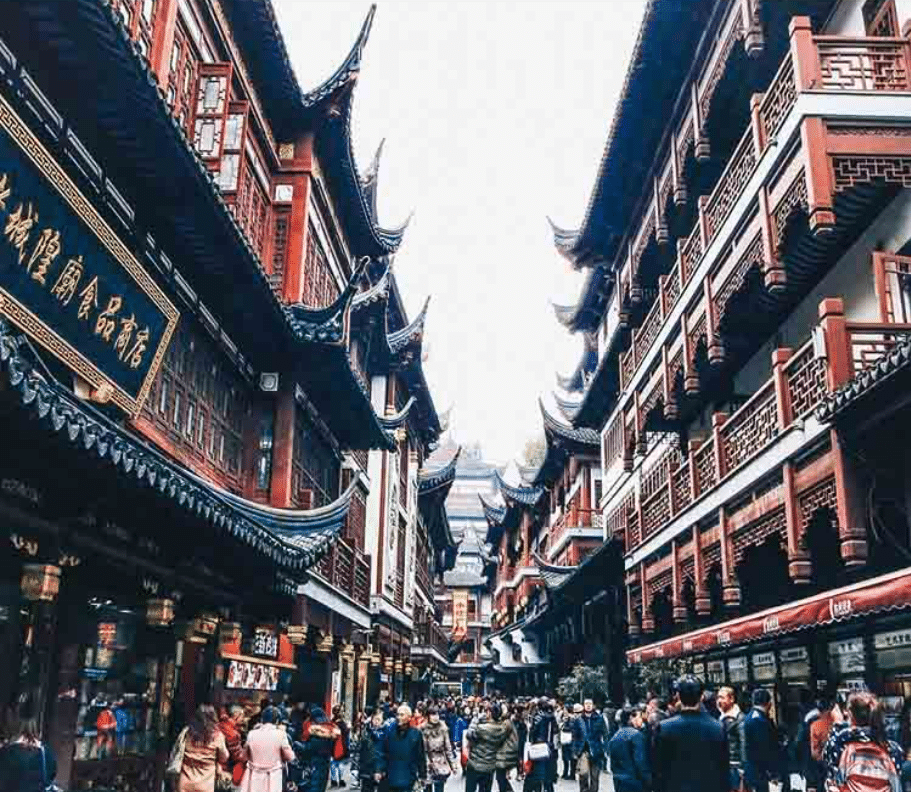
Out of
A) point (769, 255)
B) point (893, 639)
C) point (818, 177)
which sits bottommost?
point (893, 639)

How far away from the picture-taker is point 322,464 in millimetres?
19484

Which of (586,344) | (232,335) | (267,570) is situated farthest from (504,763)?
(586,344)

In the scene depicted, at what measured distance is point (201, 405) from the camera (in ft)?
43.9

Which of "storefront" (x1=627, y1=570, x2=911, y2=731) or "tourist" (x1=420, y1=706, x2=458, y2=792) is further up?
"storefront" (x1=627, y1=570, x2=911, y2=731)

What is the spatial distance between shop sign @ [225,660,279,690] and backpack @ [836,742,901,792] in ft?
33.0

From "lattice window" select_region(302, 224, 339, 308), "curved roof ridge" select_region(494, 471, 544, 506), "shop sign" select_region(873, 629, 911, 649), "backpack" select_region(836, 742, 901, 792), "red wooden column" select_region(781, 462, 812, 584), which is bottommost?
"backpack" select_region(836, 742, 901, 792)

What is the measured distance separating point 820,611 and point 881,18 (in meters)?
7.23

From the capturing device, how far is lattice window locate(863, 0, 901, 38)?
12.1 meters

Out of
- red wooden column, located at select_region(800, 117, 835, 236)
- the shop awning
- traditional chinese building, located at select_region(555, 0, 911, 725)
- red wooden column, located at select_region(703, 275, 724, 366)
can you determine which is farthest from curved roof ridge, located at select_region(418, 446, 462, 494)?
red wooden column, located at select_region(800, 117, 835, 236)

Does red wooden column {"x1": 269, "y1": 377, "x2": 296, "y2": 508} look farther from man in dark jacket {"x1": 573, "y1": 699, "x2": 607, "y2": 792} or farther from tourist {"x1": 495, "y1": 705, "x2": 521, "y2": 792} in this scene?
man in dark jacket {"x1": 573, "y1": 699, "x2": 607, "y2": 792}

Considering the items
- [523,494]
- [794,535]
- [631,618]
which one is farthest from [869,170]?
[523,494]

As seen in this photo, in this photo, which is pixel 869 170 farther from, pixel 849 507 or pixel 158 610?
pixel 158 610

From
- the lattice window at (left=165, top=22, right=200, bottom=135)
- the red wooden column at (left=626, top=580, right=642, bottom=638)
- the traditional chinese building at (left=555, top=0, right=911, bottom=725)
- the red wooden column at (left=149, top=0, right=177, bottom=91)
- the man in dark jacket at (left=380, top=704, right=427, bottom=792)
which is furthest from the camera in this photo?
the red wooden column at (left=626, top=580, right=642, bottom=638)

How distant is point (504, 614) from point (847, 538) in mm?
47843
